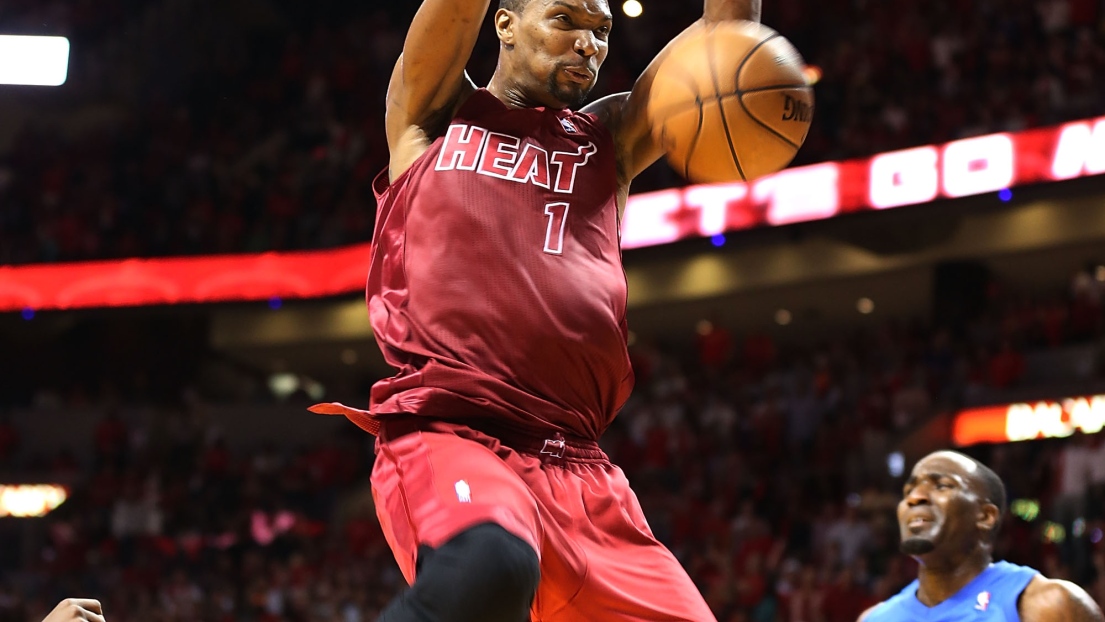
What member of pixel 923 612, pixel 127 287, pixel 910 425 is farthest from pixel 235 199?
pixel 923 612

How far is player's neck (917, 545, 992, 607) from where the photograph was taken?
15.0 feet

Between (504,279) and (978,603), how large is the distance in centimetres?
249

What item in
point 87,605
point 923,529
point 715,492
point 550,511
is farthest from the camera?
point 715,492

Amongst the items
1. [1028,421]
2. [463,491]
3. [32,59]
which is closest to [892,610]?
[463,491]

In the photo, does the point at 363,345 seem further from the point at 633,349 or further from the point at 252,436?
the point at 633,349

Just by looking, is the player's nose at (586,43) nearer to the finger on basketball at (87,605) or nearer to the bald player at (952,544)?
the finger on basketball at (87,605)

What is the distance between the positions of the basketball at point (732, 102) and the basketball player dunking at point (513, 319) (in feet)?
0.37

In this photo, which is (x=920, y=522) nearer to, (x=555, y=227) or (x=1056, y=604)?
(x=1056, y=604)

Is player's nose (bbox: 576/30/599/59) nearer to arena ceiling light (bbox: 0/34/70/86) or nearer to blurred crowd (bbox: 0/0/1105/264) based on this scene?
blurred crowd (bbox: 0/0/1105/264)

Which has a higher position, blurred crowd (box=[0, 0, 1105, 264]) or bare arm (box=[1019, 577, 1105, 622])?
blurred crowd (box=[0, 0, 1105, 264])

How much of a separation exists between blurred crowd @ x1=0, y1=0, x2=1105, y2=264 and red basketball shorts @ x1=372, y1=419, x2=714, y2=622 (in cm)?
999

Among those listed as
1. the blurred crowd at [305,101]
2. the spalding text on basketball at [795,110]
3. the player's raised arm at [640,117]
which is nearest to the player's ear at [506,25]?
the player's raised arm at [640,117]

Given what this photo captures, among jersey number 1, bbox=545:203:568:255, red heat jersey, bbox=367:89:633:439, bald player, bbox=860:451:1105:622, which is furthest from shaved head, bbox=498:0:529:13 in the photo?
bald player, bbox=860:451:1105:622

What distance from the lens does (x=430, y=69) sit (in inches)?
115
